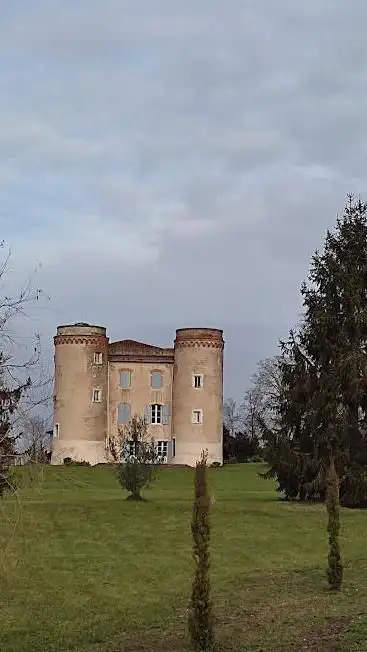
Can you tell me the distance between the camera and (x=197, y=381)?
60594 millimetres

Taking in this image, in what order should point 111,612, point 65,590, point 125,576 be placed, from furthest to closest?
point 125,576, point 65,590, point 111,612

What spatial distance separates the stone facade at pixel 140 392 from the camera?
5931cm

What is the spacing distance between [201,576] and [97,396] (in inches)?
2005

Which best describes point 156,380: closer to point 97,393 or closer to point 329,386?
point 97,393

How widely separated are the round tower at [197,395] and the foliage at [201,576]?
162ft

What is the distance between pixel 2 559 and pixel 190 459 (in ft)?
158

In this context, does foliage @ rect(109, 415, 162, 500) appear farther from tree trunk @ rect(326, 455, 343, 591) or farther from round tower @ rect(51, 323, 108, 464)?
round tower @ rect(51, 323, 108, 464)

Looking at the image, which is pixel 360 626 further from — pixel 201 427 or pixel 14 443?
pixel 201 427

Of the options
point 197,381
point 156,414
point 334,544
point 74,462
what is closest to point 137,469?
point 334,544

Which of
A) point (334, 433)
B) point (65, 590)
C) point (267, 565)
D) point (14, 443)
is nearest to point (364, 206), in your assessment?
point (334, 433)

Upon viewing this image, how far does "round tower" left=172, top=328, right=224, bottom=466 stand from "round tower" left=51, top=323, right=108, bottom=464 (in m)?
5.17

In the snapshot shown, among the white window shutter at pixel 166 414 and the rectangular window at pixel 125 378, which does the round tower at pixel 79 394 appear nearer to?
the rectangular window at pixel 125 378

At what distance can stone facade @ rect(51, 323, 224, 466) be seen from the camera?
59312 mm

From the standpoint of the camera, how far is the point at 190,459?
59.5m
